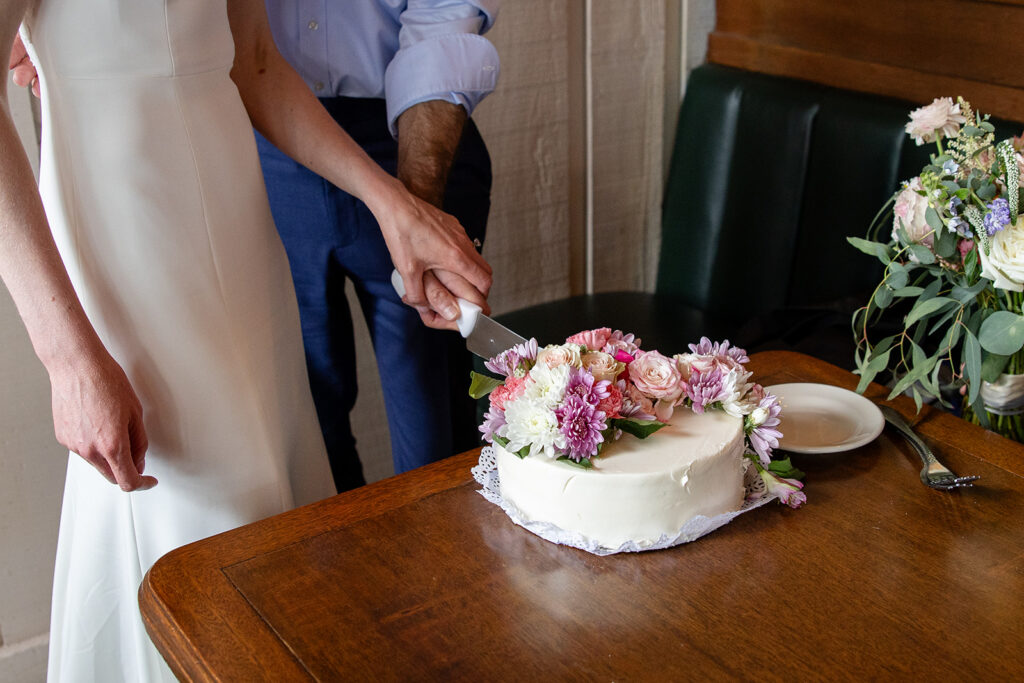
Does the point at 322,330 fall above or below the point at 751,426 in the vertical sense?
below

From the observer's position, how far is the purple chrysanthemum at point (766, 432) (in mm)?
1056

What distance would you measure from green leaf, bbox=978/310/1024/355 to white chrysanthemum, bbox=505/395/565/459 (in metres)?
0.55

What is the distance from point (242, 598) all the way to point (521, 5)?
183cm

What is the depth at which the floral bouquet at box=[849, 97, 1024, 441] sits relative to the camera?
3.63 feet

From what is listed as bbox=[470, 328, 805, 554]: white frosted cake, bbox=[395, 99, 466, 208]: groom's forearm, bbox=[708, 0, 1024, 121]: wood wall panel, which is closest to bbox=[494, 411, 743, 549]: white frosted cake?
bbox=[470, 328, 805, 554]: white frosted cake

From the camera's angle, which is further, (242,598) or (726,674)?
(242,598)

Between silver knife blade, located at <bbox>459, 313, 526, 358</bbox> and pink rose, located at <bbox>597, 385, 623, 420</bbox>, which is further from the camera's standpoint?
silver knife blade, located at <bbox>459, 313, 526, 358</bbox>

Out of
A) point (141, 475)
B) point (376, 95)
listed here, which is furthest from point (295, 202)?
point (141, 475)

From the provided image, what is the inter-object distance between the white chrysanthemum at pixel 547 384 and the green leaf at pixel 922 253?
505 mm

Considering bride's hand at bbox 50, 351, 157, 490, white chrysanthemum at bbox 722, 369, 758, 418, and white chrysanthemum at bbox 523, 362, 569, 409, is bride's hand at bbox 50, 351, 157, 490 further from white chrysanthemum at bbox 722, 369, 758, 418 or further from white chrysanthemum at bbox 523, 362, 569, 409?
white chrysanthemum at bbox 722, 369, 758, 418

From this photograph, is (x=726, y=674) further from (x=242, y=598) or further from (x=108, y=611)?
(x=108, y=611)

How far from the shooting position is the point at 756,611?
2.89 feet

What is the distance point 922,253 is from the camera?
120 cm

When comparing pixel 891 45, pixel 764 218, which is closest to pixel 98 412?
pixel 764 218
